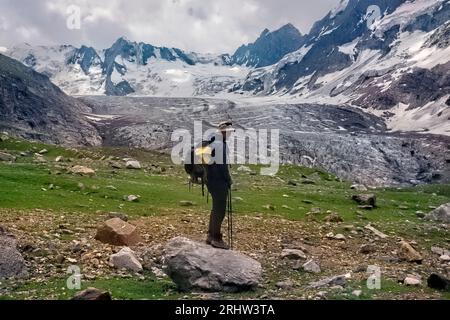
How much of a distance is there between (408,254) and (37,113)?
128m

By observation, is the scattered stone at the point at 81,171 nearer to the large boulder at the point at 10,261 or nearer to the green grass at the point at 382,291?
the large boulder at the point at 10,261

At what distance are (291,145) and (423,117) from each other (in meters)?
97.6

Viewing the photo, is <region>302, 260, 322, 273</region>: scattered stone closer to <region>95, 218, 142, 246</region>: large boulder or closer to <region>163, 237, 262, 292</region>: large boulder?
<region>163, 237, 262, 292</region>: large boulder

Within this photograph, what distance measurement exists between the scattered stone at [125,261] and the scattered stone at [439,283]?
28.9 feet

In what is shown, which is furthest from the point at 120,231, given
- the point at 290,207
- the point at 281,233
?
the point at 290,207

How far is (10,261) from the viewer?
614 inches

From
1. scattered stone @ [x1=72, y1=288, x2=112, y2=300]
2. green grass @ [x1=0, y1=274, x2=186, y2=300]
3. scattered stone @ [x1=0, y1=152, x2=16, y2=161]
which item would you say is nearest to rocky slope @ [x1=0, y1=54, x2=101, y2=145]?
scattered stone @ [x1=0, y1=152, x2=16, y2=161]

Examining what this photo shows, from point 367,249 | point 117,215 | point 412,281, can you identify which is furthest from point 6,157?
point 412,281

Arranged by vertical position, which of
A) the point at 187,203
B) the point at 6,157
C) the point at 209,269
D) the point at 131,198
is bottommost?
the point at 209,269

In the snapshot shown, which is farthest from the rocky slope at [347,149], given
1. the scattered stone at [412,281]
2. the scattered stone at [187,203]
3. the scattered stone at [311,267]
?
the scattered stone at [412,281]

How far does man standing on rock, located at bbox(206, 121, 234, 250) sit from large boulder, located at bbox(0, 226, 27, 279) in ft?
18.2

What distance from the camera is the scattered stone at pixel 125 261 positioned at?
16844 mm

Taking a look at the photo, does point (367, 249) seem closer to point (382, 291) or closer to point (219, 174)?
point (382, 291)
